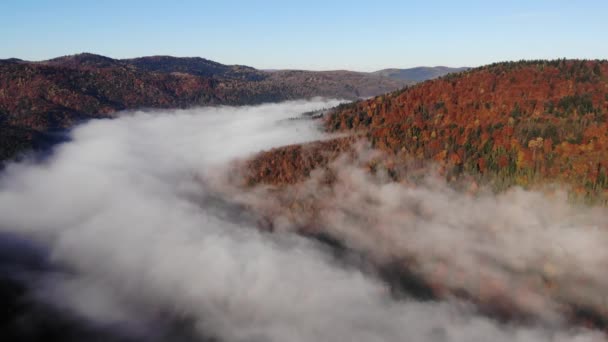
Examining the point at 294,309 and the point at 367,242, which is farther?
the point at 367,242

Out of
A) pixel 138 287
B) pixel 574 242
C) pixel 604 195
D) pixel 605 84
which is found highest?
pixel 605 84

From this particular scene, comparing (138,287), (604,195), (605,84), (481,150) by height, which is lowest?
(138,287)

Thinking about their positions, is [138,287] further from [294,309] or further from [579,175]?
[579,175]

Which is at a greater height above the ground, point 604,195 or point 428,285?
point 604,195

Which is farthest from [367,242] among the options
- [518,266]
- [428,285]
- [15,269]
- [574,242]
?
[15,269]

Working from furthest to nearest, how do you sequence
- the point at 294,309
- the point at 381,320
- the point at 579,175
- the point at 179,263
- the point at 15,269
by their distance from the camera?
1. the point at 179,263
2. the point at 15,269
3. the point at 579,175
4. the point at 294,309
5. the point at 381,320

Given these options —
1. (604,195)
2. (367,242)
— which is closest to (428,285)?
(367,242)

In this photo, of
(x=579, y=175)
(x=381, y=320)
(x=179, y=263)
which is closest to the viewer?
(x=381, y=320)

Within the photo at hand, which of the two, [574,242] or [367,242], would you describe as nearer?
[574,242]

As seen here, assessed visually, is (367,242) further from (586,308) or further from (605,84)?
(605,84)
